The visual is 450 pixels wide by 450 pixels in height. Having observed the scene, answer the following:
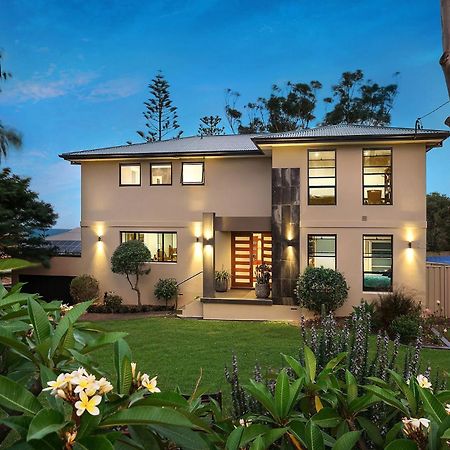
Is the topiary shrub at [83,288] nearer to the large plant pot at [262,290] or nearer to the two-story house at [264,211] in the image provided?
the two-story house at [264,211]

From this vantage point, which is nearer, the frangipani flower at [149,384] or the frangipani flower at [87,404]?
the frangipani flower at [87,404]

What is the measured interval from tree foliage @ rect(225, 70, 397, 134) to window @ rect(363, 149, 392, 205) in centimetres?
2200

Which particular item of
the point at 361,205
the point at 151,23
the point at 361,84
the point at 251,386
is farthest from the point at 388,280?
the point at 361,84

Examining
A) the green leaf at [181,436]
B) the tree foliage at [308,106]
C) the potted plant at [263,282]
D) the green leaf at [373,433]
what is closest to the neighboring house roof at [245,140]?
the potted plant at [263,282]

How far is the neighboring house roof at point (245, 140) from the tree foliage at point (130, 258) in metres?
3.64

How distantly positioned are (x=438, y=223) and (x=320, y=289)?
23727 millimetres

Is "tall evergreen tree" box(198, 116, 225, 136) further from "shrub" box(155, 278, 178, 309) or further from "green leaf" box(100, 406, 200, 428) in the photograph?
"green leaf" box(100, 406, 200, 428)

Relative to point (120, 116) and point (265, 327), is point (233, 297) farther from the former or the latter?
point (120, 116)

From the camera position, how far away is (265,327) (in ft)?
45.1

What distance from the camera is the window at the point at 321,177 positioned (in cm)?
1565

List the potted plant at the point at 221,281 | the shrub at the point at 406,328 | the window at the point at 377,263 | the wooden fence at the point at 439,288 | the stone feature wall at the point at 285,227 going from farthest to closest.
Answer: the potted plant at the point at 221,281
the wooden fence at the point at 439,288
the stone feature wall at the point at 285,227
the window at the point at 377,263
the shrub at the point at 406,328

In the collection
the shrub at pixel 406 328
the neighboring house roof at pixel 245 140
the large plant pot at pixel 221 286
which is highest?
the neighboring house roof at pixel 245 140

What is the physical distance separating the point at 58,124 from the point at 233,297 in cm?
2161

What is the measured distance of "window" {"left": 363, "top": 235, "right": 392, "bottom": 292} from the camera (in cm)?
1534
